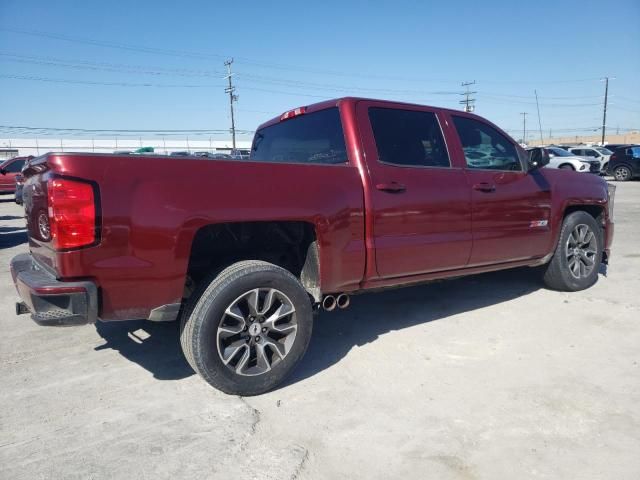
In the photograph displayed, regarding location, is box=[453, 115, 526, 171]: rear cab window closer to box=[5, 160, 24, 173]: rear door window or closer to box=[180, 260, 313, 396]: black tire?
box=[180, 260, 313, 396]: black tire

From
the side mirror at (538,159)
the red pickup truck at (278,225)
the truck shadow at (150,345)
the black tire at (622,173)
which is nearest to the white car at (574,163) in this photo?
the black tire at (622,173)

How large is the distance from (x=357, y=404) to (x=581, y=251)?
351 centimetres

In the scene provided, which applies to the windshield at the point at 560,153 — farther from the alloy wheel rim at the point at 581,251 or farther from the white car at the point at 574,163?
the alloy wheel rim at the point at 581,251

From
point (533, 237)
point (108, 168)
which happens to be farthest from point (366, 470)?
point (533, 237)

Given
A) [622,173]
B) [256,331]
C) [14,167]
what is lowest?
[256,331]

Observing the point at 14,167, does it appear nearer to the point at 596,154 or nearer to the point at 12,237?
the point at 12,237

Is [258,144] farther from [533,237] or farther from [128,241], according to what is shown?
[533,237]

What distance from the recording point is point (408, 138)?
3.75 meters

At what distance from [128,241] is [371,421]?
5.43 feet

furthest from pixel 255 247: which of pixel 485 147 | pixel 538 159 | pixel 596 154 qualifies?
pixel 596 154

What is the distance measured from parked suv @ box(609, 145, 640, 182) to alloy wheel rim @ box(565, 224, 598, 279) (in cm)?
2041

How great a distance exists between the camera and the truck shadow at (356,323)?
3.49 metres

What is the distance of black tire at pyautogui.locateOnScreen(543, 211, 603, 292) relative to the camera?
4.87m

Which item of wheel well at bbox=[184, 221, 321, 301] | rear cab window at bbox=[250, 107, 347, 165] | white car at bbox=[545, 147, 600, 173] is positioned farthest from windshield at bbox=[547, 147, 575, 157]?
wheel well at bbox=[184, 221, 321, 301]
